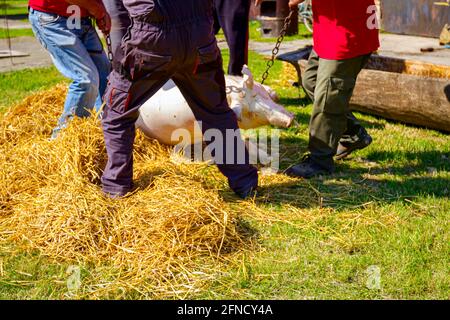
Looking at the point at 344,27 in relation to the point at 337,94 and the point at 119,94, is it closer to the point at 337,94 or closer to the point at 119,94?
the point at 337,94

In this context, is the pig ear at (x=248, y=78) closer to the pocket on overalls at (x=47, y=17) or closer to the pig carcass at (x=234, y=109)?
the pig carcass at (x=234, y=109)

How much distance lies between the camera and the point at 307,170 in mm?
5164

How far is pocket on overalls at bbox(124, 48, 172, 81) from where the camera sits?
160 inches

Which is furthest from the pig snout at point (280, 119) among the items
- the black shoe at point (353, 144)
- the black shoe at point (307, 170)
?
Answer: the black shoe at point (353, 144)

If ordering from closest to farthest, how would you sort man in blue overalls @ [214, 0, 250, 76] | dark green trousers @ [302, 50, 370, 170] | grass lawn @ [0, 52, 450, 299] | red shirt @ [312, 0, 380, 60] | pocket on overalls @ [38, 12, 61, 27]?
grass lawn @ [0, 52, 450, 299]
red shirt @ [312, 0, 380, 60]
dark green trousers @ [302, 50, 370, 170]
pocket on overalls @ [38, 12, 61, 27]
man in blue overalls @ [214, 0, 250, 76]

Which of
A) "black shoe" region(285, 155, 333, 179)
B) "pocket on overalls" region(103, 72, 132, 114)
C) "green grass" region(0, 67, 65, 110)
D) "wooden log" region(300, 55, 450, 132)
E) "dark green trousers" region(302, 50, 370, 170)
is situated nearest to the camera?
"pocket on overalls" region(103, 72, 132, 114)

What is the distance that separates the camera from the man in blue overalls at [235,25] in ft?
21.1

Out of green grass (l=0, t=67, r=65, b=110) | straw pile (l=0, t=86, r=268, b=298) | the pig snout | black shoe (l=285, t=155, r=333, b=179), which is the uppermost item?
the pig snout

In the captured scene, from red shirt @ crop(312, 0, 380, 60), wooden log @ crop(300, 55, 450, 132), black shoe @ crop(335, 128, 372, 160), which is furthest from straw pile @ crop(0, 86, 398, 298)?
wooden log @ crop(300, 55, 450, 132)

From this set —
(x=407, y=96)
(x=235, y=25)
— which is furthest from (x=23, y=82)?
(x=407, y=96)

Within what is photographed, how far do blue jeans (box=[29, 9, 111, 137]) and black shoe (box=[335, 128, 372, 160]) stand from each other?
1.99m

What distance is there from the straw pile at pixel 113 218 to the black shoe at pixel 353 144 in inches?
45.3

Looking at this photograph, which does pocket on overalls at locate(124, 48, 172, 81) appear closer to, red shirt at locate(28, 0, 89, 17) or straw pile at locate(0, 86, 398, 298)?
straw pile at locate(0, 86, 398, 298)

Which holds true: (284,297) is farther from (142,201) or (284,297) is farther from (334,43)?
(334,43)
